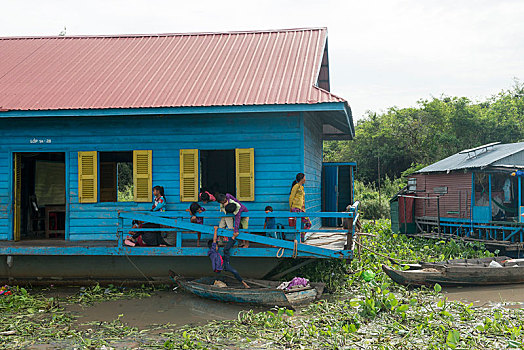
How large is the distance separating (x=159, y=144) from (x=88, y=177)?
5.82 feet

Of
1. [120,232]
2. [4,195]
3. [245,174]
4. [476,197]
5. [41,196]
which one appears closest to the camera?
[120,232]

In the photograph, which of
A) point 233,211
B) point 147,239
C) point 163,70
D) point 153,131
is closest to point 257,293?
point 233,211

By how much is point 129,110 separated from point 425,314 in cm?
708

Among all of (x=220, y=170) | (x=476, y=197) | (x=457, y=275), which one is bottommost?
(x=457, y=275)

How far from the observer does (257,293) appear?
9.45 m

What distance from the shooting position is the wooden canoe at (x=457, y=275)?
11.3 metres

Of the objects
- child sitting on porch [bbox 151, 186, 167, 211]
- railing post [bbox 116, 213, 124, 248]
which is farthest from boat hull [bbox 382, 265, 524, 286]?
railing post [bbox 116, 213, 124, 248]

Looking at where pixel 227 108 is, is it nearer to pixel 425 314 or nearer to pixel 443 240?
pixel 425 314

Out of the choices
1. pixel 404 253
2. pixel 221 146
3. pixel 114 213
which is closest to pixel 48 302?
pixel 114 213

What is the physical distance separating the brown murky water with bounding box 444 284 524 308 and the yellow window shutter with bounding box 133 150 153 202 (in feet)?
22.8

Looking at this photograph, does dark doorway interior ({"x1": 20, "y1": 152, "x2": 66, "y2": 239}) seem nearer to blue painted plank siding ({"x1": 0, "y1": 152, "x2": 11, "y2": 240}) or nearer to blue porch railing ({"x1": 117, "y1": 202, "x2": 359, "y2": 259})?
blue painted plank siding ({"x1": 0, "y1": 152, "x2": 11, "y2": 240})

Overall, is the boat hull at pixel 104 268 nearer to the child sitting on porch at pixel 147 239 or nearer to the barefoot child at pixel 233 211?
the child sitting on porch at pixel 147 239

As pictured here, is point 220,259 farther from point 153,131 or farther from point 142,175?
point 153,131

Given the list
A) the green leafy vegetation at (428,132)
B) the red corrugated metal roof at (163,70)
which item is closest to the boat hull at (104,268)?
the red corrugated metal roof at (163,70)
